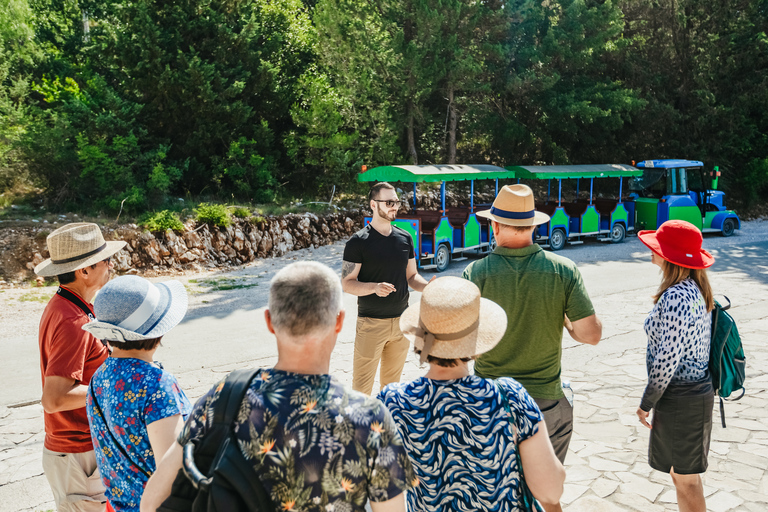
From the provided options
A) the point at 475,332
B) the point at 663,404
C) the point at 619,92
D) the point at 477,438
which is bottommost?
the point at 663,404

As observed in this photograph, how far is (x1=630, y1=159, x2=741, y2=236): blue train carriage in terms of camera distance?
17984 millimetres

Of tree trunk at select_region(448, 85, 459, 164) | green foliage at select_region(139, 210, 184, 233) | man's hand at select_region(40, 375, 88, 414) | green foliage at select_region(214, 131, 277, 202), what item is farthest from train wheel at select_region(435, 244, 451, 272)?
man's hand at select_region(40, 375, 88, 414)

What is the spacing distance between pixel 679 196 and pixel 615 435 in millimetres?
14793

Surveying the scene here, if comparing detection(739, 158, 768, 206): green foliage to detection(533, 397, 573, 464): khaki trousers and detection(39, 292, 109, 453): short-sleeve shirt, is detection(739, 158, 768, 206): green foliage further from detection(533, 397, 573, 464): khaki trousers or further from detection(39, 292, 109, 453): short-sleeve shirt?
detection(39, 292, 109, 453): short-sleeve shirt

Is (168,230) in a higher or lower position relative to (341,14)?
lower

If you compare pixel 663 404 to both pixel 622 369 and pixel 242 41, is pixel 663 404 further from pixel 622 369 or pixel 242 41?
pixel 242 41

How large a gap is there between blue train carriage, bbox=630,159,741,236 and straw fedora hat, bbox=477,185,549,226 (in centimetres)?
1556

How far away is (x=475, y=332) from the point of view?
7.43 feet

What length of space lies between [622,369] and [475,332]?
5.25 metres

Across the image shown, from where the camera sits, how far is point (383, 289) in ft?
15.7

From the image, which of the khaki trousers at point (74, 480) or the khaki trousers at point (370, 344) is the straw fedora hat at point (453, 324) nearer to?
the khaki trousers at point (74, 480)

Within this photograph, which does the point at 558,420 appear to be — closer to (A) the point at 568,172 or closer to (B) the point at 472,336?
(B) the point at 472,336

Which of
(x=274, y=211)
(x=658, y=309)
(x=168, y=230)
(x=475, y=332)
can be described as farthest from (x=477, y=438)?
(x=274, y=211)

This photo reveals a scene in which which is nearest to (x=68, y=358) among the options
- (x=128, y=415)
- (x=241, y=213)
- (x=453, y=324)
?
(x=128, y=415)
